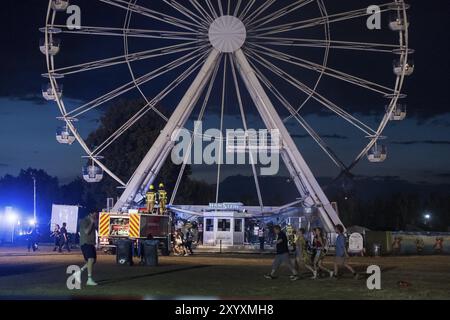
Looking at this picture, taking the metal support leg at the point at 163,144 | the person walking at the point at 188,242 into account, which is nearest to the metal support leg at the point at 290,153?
the metal support leg at the point at 163,144

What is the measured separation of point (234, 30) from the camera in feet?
156

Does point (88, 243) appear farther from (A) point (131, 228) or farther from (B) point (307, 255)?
(A) point (131, 228)

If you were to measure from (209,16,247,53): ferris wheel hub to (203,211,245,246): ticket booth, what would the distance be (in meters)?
14.7

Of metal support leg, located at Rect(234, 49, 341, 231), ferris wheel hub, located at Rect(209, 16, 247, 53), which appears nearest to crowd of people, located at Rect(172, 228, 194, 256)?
metal support leg, located at Rect(234, 49, 341, 231)

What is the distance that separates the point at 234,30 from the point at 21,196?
8944 centimetres

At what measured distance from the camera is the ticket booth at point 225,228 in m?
57.8

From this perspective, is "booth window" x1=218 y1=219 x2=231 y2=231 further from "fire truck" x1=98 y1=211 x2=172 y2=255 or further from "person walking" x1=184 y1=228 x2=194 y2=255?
"fire truck" x1=98 y1=211 x2=172 y2=255

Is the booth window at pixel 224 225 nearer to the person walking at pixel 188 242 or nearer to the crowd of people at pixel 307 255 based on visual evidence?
the person walking at pixel 188 242

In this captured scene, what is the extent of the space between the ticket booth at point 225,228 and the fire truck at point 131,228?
14801 millimetres

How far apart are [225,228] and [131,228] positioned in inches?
700
